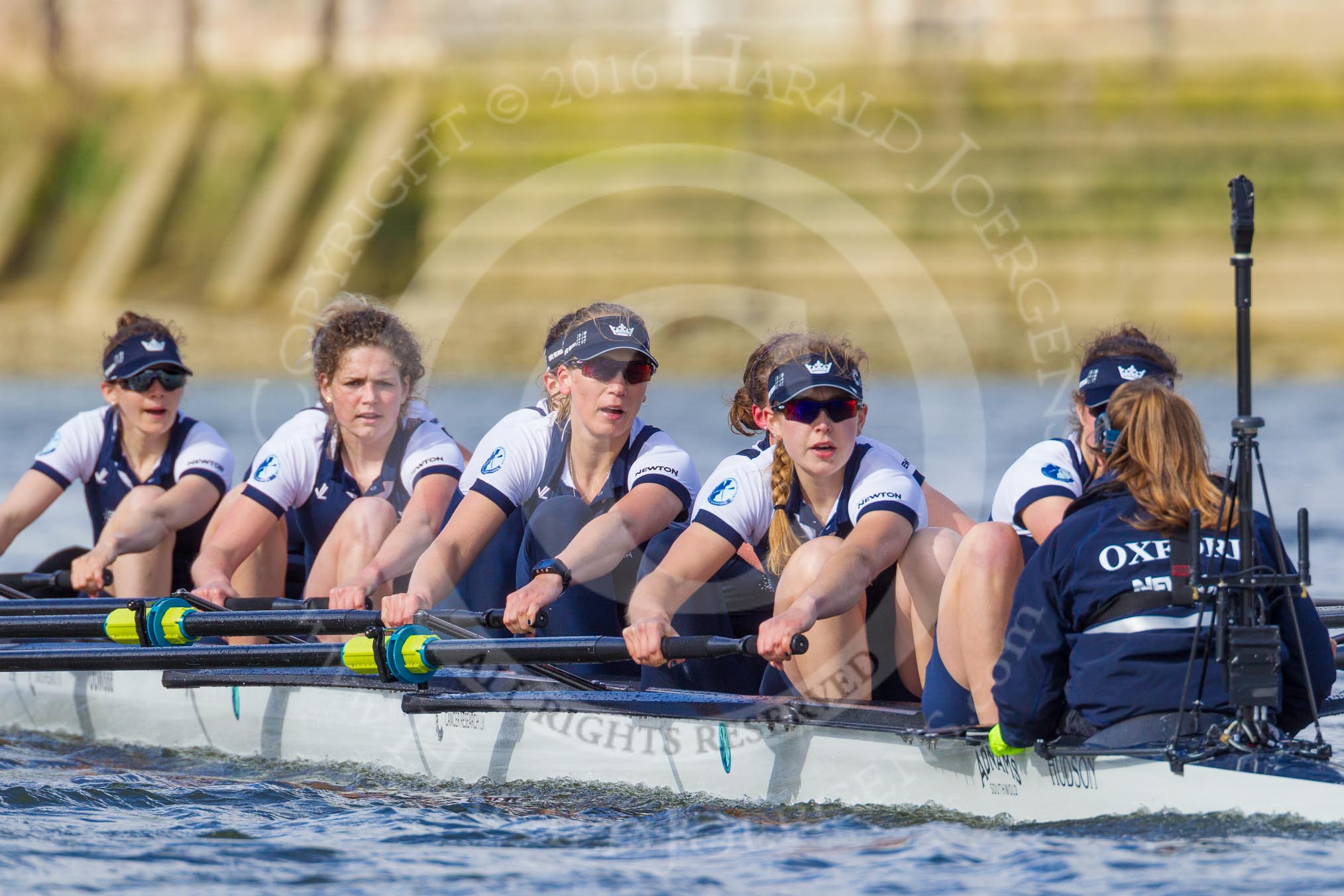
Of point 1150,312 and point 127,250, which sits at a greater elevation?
point 127,250

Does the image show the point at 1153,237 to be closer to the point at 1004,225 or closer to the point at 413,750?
the point at 1004,225

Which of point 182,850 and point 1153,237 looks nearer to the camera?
point 182,850

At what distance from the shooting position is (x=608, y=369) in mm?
4867

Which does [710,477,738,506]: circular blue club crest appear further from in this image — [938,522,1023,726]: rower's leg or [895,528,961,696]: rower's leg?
[938,522,1023,726]: rower's leg

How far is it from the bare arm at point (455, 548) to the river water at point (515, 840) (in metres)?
0.59

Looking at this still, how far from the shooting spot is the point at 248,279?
28.8m

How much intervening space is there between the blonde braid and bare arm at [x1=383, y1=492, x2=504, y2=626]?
0.91m

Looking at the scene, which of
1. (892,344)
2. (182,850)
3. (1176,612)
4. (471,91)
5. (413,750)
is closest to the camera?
(1176,612)

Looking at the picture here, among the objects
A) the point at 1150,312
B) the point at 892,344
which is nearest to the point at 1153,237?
the point at 1150,312

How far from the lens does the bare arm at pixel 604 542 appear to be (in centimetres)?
462

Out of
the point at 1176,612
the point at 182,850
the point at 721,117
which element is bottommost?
the point at 182,850

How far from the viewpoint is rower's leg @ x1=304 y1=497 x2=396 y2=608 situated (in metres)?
5.47

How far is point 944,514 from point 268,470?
2.28 m

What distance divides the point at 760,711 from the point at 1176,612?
3.83ft
